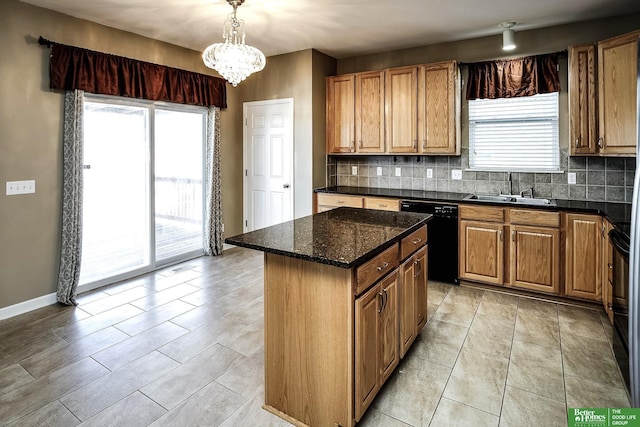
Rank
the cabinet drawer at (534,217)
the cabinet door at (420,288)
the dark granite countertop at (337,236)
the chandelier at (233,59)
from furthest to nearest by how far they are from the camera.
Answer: the cabinet drawer at (534,217)
the chandelier at (233,59)
the cabinet door at (420,288)
the dark granite countertop at (337,236)

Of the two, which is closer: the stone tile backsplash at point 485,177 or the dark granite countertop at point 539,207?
the dark granite countertop at point 539,207

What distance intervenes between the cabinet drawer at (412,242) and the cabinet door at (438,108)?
1960mm

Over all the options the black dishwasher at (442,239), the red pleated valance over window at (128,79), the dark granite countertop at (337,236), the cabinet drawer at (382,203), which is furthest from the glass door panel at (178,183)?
the black dishwasher at (442,239)

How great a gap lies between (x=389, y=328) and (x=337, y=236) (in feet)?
2.00

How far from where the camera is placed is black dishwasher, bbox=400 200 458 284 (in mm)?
4078

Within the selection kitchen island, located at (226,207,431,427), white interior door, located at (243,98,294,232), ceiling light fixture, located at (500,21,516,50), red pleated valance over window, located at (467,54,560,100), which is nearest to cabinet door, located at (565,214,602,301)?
red pleated valance over window, located at (467,54,560,100)

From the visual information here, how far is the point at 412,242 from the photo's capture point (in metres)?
2.57

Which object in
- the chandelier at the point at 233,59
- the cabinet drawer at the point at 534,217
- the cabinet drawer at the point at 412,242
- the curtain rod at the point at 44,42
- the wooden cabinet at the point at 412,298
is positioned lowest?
the wooden cabinet at the point at 412,298

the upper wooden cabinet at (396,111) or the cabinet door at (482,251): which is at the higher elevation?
the upper wooden cabinet at (396,111)

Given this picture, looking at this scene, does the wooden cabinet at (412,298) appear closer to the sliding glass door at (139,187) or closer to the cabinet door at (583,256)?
the cabinet door at (583,256)

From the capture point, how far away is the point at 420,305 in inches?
110

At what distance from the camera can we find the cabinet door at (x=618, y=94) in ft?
10.6

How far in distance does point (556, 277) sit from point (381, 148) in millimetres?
2367

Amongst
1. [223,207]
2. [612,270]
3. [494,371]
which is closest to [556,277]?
[612,270]
